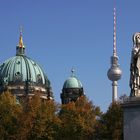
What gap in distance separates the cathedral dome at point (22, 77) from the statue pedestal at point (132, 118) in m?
123

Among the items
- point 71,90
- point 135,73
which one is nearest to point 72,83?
point 71,90

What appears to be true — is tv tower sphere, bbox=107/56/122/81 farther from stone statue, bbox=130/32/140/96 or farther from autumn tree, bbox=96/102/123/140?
stone statue, bbox=130/32/140/96

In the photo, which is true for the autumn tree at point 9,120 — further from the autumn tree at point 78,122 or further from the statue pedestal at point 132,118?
the statue pedestal at point 132,118

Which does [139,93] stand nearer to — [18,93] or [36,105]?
[36,105]

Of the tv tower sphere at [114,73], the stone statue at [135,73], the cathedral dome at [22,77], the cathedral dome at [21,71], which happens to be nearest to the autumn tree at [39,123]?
the stone statue at [135,73]

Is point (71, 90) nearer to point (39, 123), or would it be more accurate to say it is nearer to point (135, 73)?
point (39, 123)

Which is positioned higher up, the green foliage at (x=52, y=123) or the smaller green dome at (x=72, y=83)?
the smaller green dome at (x=72, y=83)

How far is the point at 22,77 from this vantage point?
151m

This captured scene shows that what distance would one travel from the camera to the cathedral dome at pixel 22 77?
143500 mm

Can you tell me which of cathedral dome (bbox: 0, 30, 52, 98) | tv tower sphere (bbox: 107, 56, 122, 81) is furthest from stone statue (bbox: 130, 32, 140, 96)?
tv tower sphere (bbox: 107, 56, 122, 81)

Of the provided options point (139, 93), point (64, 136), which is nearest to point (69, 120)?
point (64, 136)

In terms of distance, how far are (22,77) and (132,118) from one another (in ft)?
445

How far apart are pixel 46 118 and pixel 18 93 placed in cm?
8086

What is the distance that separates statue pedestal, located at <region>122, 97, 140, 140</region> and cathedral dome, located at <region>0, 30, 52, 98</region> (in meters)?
123
